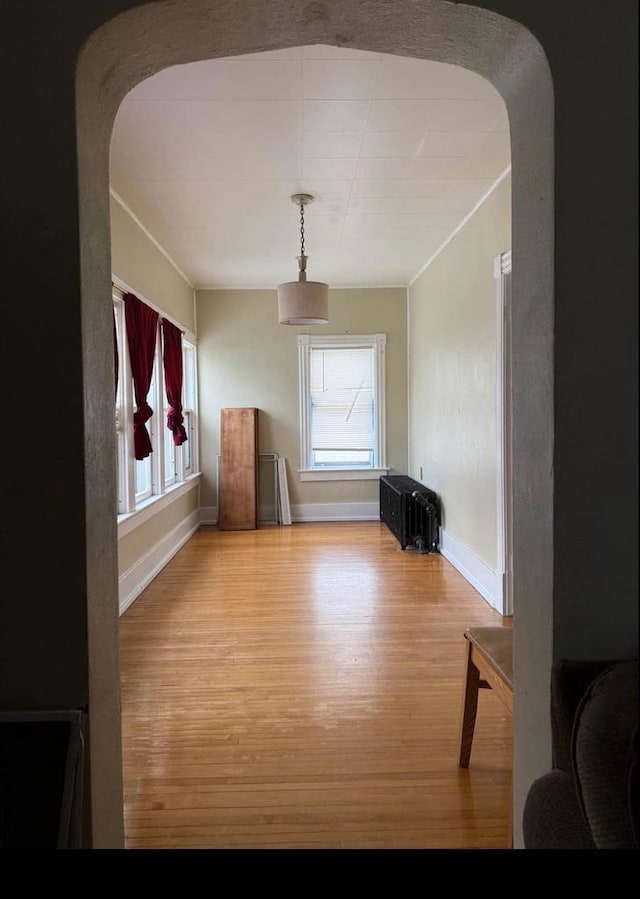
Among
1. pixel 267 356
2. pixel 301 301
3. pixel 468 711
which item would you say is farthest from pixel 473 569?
pixel 267 356

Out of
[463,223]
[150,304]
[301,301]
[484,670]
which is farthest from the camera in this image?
[150,304]

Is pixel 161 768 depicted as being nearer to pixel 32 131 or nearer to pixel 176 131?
pixel 32 131

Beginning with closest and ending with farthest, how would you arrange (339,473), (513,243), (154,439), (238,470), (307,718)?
(513,243) → (307,718) → (154,439) → (238,470) → (339,473)

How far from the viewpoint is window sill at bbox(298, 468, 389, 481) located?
24.6 feet

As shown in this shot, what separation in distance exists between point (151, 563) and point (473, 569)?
2.61 meters

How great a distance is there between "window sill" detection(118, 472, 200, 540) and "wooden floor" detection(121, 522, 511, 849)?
1.82ft

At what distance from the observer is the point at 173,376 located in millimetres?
5820

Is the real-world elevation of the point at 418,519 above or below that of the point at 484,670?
below

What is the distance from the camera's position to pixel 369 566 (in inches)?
206

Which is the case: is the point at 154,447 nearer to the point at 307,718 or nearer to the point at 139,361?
the point at 139,361

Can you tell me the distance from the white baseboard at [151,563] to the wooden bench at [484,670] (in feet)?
6.82

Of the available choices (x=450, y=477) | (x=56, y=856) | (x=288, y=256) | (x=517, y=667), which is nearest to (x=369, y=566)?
(x=450, y=477)

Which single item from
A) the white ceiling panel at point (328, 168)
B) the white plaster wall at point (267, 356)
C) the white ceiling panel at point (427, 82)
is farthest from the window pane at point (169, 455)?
the white ceiling panel at point (427, 82)

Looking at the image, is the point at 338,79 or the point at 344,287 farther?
the point at 344,287
